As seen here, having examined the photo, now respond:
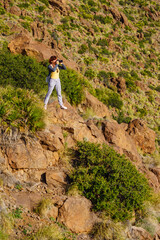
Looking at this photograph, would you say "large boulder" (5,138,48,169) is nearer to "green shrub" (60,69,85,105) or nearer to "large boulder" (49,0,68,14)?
"green shrub" (60,69,85,105)

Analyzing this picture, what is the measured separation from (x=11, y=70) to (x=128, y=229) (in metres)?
8.04

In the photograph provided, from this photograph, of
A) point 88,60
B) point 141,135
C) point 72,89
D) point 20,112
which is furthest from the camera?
point 88,60

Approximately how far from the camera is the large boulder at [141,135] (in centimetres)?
1166

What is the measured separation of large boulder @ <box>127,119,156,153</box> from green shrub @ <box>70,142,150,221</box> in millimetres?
4414

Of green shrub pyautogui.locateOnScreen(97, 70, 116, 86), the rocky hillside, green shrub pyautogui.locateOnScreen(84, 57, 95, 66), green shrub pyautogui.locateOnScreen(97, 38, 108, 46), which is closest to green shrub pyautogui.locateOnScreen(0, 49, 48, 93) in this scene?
the rocky hillside

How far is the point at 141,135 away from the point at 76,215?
726 cm

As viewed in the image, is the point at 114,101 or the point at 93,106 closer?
the point at 93,106

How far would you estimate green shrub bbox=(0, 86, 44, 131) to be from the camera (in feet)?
20.3

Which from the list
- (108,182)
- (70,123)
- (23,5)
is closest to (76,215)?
(108,182)

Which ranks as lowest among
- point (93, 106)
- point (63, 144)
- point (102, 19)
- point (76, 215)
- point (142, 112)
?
point (142, 112)

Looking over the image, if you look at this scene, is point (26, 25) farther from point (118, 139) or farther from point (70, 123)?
point (70, 123)

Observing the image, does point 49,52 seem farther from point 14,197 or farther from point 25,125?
point 14,197

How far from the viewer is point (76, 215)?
5422mm

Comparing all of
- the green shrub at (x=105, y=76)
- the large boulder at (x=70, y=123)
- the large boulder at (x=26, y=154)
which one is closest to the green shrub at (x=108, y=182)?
the large boulder at (x=70, y=123)
